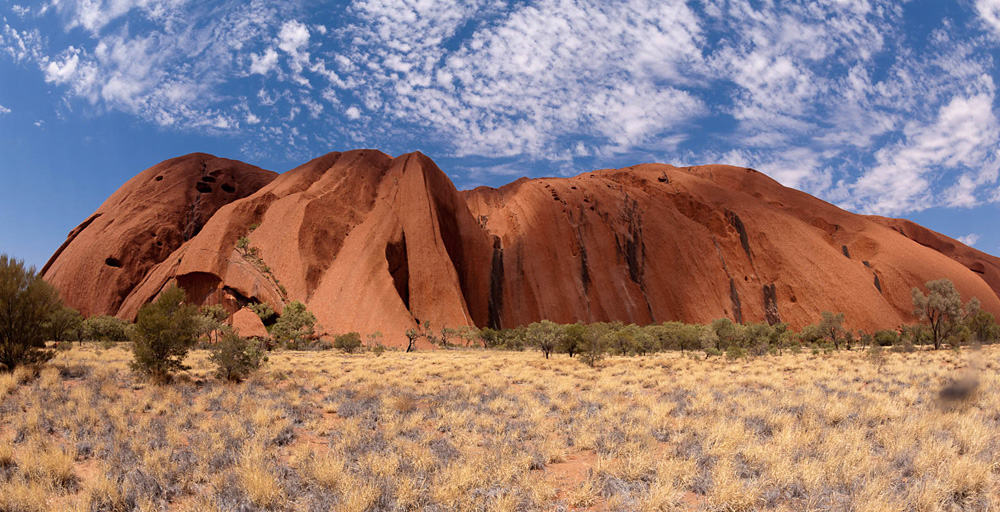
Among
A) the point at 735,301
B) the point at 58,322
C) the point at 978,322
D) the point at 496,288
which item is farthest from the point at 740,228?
the point at 58,322

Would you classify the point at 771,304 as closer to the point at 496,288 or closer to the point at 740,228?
the point at 740,228

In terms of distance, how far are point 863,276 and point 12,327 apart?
8603 centimetres

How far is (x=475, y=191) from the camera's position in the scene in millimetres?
89062

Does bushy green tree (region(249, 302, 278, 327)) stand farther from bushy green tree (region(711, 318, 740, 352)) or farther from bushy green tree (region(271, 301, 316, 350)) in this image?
bushy green tree (region(711, 318, 740, 352))

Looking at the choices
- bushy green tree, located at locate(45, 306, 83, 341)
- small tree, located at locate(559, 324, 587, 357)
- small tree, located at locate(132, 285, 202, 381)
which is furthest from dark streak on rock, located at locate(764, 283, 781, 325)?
bushy green tree, located at locate(45, 306, 83, 341)

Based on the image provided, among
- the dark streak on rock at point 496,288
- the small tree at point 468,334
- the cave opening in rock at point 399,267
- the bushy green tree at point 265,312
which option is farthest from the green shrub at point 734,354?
Result: the bushy green tree at point 265,312

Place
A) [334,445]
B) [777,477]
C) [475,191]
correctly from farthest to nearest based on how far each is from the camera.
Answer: [475,191] → [334,445] → [777,477]

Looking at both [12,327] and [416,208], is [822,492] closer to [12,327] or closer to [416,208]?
[12,327]

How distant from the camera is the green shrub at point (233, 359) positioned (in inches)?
642

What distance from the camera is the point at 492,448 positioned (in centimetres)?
809

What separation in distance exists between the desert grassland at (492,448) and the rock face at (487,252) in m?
→ 36.5

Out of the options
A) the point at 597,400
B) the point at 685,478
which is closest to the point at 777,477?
the point at 685,478

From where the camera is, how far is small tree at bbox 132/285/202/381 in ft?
50.4

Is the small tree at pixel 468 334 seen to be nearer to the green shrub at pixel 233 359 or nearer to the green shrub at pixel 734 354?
the green shrub at pixel 734 354
